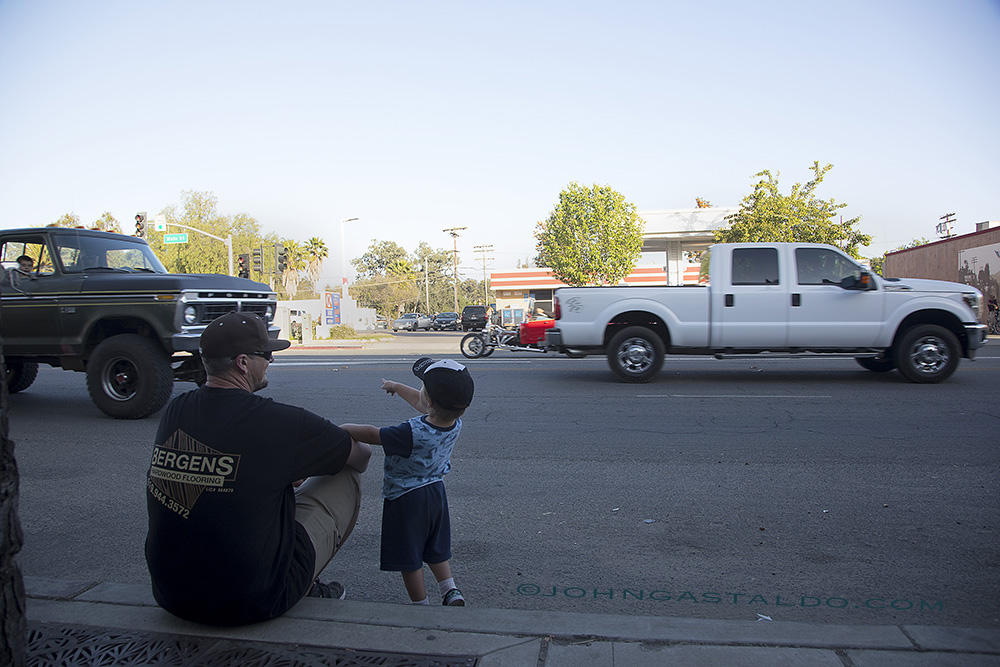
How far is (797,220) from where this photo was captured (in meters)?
29.1

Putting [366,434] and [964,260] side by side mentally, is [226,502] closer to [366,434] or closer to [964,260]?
[366,434]

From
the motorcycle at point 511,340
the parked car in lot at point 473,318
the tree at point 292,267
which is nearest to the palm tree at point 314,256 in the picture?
the tree at point 292,267

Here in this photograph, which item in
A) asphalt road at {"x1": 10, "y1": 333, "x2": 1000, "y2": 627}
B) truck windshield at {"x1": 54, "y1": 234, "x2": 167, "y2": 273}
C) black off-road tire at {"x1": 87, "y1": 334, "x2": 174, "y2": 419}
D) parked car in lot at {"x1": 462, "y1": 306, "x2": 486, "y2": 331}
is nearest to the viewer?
asphalt road at {"x1": 10, "y1": 333, "x2": 1000, "y2": 627}

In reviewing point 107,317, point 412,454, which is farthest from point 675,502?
point 107,317

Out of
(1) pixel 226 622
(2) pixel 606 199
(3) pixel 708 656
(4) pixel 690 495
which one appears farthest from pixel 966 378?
(2) pixel 606 199

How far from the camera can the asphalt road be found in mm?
3768

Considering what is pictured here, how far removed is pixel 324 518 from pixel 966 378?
1148 cm

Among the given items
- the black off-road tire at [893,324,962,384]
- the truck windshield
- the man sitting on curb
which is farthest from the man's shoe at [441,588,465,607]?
the black off-road tire at [893,324,962,384]

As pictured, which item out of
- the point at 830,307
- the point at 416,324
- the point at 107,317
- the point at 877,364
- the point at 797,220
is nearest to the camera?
the point at 107,317

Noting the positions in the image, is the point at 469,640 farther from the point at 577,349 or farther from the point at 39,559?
the point at 577,349

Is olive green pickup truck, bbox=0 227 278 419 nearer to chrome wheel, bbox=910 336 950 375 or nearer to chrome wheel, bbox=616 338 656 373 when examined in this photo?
chrome wheel, bbox=616 338 656 373

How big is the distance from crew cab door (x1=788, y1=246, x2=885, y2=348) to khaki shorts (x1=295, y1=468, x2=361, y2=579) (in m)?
9.28

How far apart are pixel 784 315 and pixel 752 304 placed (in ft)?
1.68

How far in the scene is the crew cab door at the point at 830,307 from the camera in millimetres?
10766
